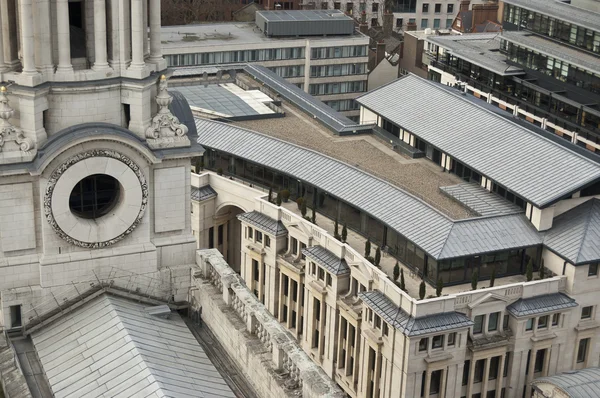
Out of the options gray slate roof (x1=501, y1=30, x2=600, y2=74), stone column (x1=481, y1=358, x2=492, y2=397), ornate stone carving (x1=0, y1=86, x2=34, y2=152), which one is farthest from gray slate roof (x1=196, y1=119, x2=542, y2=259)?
ornate stone carving (x1=0, y1=86, x2=34, y2=152)

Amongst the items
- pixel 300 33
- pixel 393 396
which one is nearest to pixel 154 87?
pixel 393 396

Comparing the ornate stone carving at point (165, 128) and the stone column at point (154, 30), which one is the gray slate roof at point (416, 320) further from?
the stone column at point (154, 30)

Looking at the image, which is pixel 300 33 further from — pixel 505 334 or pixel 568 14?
pixel 505 334

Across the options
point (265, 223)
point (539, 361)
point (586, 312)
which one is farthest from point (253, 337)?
point (265, 223)

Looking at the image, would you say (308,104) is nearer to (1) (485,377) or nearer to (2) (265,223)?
(2) (265,223)

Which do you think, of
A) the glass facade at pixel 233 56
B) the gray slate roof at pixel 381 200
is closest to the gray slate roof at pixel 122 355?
the gray slate roof at pixel 381 200

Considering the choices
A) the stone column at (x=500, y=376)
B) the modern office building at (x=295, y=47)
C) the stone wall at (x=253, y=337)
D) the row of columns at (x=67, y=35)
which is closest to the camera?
the stone wall at (x=253, y=337)

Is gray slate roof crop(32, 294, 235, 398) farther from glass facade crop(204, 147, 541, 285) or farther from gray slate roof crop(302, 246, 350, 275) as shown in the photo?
gray slate roof crop(302, 246, 350, 275)
